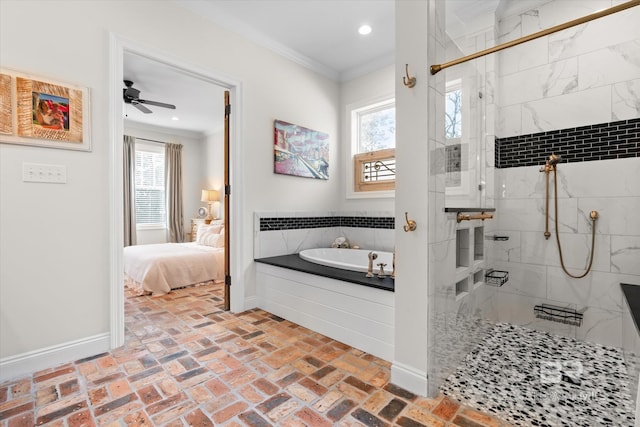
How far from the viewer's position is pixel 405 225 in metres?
1.64

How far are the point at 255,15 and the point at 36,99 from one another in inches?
70.3

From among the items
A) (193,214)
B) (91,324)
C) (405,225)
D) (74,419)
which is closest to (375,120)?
(405,225)

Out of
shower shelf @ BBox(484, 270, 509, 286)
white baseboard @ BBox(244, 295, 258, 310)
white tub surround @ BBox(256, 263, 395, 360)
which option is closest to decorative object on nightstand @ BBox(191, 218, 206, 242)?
white baseboard @ BBox(244, 295, 258, 310)

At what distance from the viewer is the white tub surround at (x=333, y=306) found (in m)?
2.00

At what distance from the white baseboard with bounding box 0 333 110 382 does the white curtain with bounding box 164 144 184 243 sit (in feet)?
14.5

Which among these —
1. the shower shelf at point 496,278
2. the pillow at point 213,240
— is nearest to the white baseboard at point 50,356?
the pillow at point 213,240

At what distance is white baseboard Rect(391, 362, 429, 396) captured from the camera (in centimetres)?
160

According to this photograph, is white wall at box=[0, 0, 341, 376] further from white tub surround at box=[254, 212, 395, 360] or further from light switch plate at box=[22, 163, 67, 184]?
white tub surround at box=[254, 212, 395, 360]

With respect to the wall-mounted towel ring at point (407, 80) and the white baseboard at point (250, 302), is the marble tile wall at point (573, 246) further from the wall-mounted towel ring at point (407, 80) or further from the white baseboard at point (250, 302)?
the white baseboard at point (250, 302)

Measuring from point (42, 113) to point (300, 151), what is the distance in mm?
2156

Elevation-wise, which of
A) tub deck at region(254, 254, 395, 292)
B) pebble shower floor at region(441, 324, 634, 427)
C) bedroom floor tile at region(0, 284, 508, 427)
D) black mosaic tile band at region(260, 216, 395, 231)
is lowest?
pebble shower floor at region(441, 324, 634, 427)

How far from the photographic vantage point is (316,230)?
3.66 metres

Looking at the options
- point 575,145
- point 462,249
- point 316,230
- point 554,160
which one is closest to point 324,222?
point 316,230

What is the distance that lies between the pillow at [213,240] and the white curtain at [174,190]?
5.63 feet
